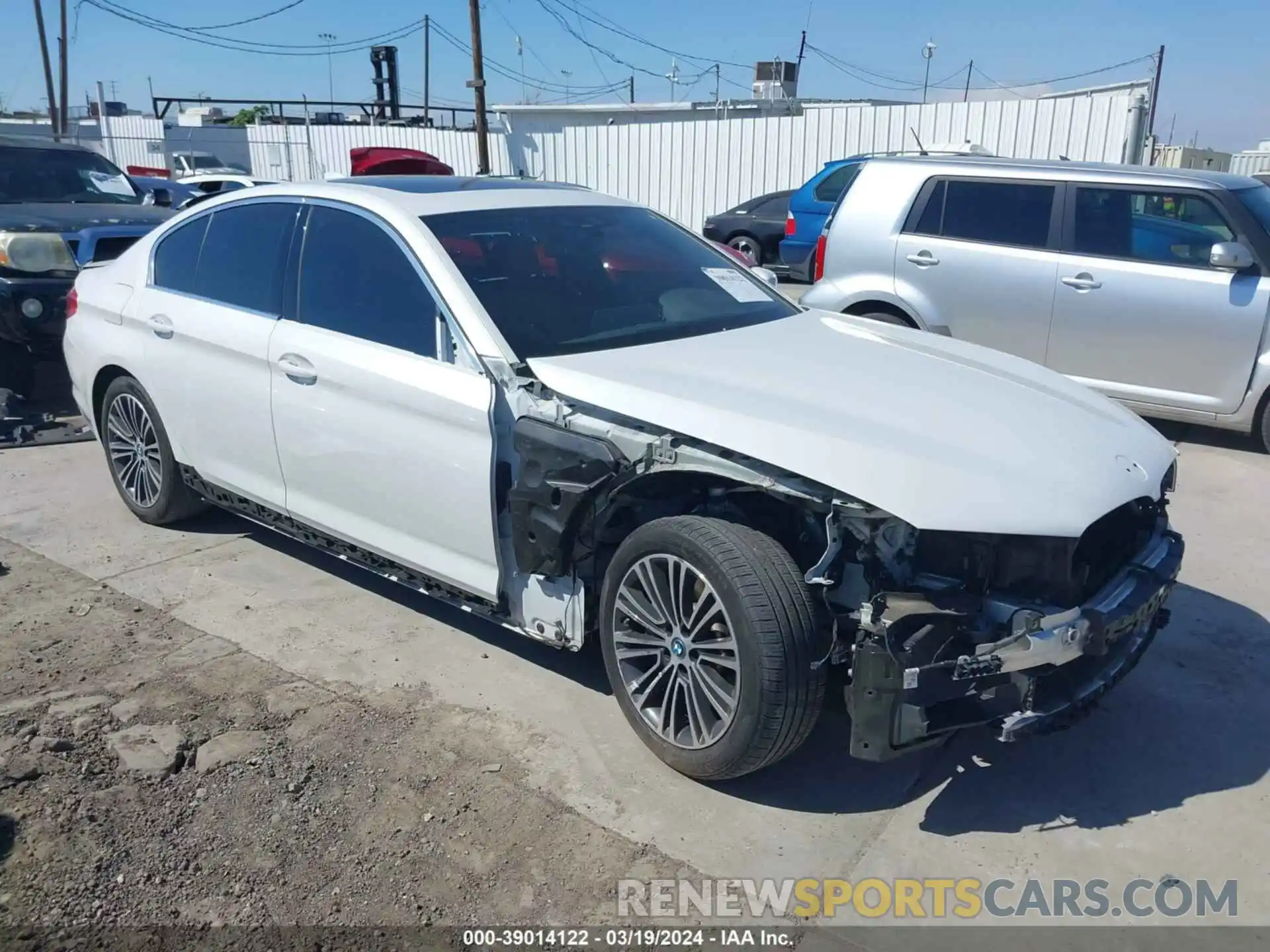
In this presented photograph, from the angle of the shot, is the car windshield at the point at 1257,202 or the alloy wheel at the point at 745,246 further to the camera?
the alloy wheel at the point at 745,246

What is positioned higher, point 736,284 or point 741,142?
point 741,142

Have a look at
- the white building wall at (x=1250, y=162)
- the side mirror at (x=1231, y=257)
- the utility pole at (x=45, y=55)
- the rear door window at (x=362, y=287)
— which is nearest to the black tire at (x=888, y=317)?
the side mirror at (x=1231, y=257)

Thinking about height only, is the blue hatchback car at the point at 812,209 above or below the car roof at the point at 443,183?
below

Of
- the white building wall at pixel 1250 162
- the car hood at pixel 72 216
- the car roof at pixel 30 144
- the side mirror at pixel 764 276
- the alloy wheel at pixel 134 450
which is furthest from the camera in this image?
the white building wall at pixel 1250 162

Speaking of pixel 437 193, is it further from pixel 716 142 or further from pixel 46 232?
pixel 716 142

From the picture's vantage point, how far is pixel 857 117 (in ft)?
57.5

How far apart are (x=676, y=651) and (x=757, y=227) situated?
46.0 feet

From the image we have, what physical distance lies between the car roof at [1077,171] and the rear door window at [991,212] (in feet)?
0.31

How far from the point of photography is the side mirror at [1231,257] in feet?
21.5

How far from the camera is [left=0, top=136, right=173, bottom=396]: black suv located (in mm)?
7426

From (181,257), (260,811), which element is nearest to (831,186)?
(181,257)

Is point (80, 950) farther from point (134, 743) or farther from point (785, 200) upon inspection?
point (785, 200)

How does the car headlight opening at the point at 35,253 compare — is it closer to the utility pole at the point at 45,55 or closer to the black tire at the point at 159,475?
the black tire at the point at 159,475

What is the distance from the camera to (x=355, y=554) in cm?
440
